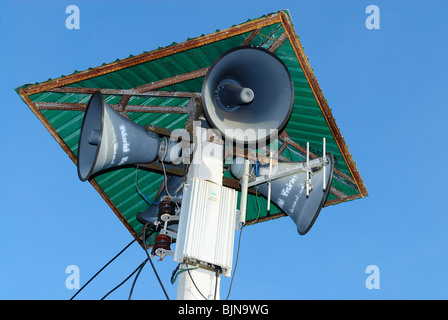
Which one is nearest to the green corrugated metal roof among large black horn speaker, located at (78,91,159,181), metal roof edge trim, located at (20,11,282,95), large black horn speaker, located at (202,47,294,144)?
metal roof edge trim, located at (20,11,282,95)

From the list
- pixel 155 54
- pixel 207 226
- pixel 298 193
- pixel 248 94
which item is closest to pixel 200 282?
pixel 207 226

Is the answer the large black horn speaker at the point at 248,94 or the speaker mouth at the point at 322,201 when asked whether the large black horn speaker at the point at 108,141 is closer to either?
the large black horn speaker at the point at 248,94

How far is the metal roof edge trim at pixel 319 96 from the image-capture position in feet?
38.5

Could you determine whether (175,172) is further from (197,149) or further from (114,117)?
(114,117)

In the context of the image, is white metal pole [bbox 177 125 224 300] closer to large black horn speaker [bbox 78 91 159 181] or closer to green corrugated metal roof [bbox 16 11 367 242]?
large black horn speaker [bbox 78 91 159 181]

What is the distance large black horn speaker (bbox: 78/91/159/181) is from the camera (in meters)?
11.6

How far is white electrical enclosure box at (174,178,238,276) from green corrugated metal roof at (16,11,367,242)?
224cm

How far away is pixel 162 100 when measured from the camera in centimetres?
1341

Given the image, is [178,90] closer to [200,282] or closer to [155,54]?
[155,54]

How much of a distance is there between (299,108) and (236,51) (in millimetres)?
1839

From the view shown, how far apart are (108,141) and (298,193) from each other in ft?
12.5

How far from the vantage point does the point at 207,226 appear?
11320 mm

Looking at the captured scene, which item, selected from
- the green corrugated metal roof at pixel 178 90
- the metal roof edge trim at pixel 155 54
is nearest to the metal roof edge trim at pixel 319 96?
the green corrugated metal roof at pixel 178 90

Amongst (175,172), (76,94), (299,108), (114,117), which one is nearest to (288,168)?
(299,108)
